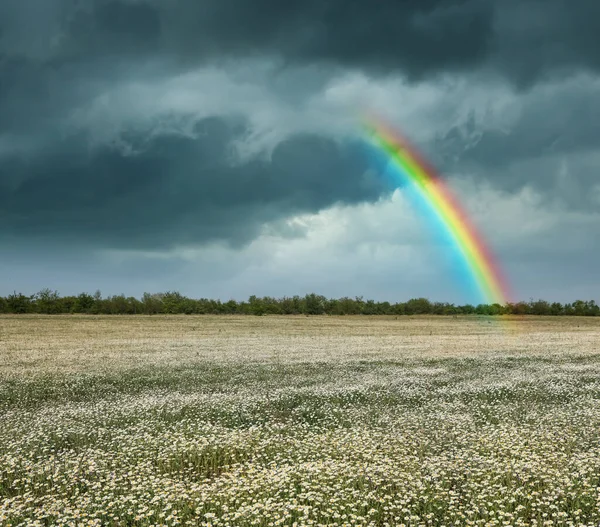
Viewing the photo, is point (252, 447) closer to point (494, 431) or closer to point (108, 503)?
point (108, 503)

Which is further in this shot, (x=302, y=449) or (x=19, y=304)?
(x=19, y=304)

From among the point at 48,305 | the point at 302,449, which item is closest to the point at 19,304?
the point at 48,305

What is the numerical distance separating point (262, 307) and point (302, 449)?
141334 millimetres

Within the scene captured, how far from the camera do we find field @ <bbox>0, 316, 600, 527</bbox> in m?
8.77

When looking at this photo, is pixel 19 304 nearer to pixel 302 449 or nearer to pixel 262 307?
pixel 262 307

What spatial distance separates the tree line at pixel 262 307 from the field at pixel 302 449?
413 ft

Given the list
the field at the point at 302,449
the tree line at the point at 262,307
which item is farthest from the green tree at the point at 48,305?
the field at the point at 302,449

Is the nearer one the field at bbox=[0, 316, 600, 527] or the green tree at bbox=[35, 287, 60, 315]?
the field at bbox=[0, 316, 600, 527]

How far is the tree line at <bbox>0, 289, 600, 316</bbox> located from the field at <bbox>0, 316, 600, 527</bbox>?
126 metres

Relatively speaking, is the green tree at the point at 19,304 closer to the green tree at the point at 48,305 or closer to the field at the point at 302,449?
the green tree at the point at 48,305

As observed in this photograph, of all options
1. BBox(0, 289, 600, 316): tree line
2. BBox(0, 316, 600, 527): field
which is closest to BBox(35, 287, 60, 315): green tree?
BBox(0, 289, 600, 316): tree line

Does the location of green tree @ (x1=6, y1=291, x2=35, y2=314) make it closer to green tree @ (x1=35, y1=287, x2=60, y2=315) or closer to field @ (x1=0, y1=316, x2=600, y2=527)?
green tree @ (x1=35, y1=287, x2=60, y2=315)

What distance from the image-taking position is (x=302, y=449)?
487 inches

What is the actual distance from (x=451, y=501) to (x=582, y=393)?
14.1 meters
